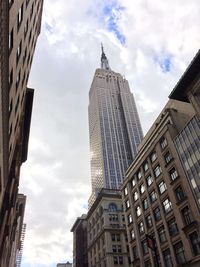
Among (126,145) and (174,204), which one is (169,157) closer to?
(174,204)

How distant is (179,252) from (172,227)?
3.96 m

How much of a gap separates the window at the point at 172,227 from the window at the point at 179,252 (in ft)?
5.86

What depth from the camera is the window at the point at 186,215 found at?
3937 centimetres

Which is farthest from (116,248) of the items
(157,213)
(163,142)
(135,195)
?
(163,142)

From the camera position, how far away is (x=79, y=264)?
98.8m

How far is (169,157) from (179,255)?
51.0 ft

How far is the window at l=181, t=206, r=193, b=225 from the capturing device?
3937 centimetres

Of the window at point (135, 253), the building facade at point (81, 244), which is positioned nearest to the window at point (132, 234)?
the window at point (135, 253)

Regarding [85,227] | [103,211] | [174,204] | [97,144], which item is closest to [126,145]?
[97,144]

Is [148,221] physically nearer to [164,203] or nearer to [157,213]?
[157,213]

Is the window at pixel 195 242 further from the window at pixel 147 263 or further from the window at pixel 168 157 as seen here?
the window at pixel 147 263

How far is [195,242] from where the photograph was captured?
37.4 m

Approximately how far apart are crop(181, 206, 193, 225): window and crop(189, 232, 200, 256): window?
6.14 ft

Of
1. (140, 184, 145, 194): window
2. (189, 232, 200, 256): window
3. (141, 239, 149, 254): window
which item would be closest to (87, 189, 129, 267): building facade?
(141, 239, 149, 254): window
